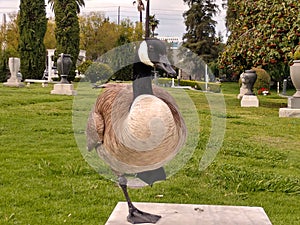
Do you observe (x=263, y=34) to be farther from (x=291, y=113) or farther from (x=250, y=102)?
(x=250, y=102)

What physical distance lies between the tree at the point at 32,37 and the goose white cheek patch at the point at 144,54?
78.2ft

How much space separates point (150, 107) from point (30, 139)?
5.17m

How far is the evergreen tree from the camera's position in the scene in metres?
37.1

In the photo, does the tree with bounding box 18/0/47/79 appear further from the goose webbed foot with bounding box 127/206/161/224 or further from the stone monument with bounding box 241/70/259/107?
the goose webbed foot with bounding box 127/206/161/224

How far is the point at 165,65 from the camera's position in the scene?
93.0 inches

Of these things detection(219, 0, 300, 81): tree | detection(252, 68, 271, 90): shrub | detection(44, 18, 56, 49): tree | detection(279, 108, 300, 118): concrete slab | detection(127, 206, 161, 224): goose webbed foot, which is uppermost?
detection(44, 18, 56, 49): tree

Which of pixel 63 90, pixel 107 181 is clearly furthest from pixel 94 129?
pixel 63 90

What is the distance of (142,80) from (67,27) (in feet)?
82.7

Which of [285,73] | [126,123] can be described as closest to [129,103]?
[126,123]

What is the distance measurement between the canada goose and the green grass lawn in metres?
0.53

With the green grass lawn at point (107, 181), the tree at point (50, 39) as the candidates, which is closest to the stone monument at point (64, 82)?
the green grass lawn at point (107, 181)

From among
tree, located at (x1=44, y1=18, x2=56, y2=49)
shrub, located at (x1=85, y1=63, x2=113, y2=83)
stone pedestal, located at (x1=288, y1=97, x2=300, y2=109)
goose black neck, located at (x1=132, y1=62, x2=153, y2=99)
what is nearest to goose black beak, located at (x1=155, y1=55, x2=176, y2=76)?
goose black neck, located at (x1=132, y1=62, x2=153, y2=99)

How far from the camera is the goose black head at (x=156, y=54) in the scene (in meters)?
2.36

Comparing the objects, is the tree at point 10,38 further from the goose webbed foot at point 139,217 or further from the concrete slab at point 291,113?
the goose webbed foot at point 139,217
